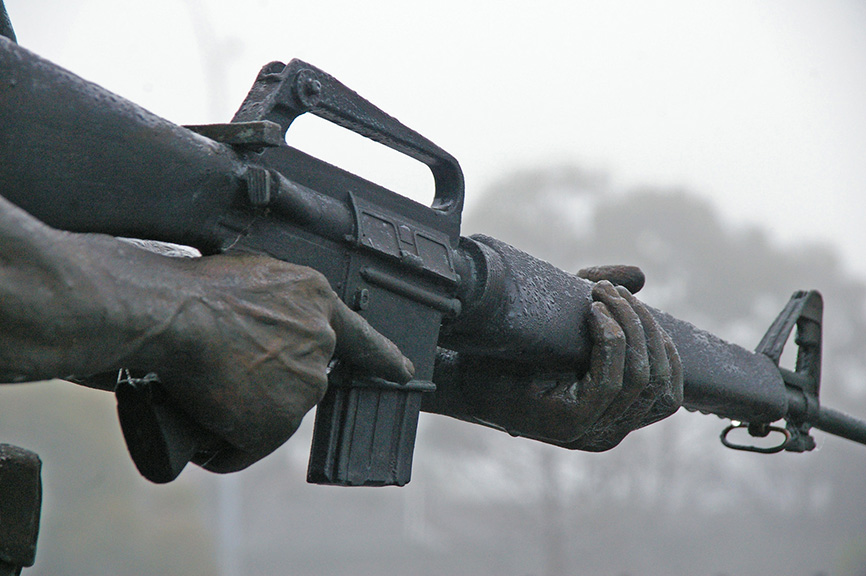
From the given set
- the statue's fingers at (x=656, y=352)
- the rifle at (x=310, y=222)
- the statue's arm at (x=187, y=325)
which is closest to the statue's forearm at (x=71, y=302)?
the statue's arm at (x=187, y=325)

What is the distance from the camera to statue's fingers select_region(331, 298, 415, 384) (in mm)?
826

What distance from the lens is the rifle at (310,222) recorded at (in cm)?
73

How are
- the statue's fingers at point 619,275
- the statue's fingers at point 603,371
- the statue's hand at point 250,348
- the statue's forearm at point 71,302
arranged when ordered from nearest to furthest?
the statue's forearm at point 71,302
the statue's hand at point 250,348
the statue's fingers at point 603,371
the statue's fingers at point 619,275

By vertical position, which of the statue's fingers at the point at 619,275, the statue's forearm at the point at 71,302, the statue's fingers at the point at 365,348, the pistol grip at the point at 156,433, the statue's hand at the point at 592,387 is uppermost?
the statue's fingers at the point at 619,275

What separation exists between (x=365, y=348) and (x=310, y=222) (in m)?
0.15

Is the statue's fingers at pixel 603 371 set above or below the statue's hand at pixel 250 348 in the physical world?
above

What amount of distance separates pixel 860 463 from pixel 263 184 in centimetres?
581

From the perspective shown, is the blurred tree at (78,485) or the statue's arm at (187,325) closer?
the statue's arm at (187,325)

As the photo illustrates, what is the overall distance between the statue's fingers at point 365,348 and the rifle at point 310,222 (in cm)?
7

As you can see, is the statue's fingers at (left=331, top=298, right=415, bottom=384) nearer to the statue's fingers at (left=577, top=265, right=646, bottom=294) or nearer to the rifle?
the rifle

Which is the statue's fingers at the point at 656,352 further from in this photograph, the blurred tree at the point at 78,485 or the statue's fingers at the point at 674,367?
the blurred tree at the point at 78,485

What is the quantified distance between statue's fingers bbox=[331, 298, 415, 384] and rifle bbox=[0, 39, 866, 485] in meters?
0.07

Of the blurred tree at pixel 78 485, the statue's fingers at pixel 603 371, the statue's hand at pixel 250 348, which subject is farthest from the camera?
the blurred tree at pixel 78 485

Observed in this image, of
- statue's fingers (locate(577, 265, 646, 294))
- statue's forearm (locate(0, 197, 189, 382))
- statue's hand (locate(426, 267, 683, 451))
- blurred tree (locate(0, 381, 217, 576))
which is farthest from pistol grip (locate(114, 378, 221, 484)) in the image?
blurred tree (locate(0, 381, 217, 576))
